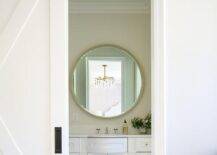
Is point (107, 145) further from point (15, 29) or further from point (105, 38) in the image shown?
point (15, 29)

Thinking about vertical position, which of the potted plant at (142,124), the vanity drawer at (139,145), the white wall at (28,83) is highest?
the white wall at (28,83)

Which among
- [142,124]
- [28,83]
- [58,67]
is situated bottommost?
[142,124]

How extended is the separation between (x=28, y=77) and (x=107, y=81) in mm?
2557

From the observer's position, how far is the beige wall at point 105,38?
4.99 m

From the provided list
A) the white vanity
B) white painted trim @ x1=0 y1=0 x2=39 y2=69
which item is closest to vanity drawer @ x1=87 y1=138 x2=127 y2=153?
the white vanity

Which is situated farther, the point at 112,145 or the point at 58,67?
the point at 112,145

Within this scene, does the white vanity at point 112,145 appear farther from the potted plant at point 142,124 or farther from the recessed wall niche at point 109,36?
the recessed wall niche at point 109,36

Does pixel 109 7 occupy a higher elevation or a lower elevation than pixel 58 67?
higher
